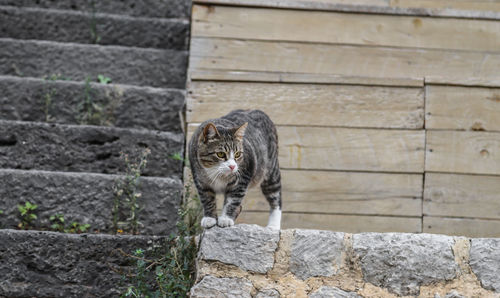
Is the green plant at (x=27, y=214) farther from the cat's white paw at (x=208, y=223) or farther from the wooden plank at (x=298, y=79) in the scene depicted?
the wooden plank at (x=298, y=79)

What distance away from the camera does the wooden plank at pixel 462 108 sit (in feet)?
12.3

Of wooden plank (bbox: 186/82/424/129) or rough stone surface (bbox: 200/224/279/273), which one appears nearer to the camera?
rough stone surface (bbox: 200/224/279/273)

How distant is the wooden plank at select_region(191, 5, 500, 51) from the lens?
156 inches

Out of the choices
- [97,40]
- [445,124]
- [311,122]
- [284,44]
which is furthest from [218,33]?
[445,124]

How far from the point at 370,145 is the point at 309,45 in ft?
2.47

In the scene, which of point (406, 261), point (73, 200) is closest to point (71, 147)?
point (73, 200)

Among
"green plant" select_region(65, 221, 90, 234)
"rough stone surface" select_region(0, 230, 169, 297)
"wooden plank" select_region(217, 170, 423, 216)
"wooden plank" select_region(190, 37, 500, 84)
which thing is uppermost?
"wooden plank" select_region(190, 37, 500, 84)

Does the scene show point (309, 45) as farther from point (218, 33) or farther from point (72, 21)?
point (72, 21)

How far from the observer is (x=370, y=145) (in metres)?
3.75

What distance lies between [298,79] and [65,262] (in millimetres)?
1728

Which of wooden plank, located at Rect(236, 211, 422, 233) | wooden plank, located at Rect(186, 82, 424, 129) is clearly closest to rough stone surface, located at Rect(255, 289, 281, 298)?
wooden plank, located at Rect(236, 211, 422, 233)

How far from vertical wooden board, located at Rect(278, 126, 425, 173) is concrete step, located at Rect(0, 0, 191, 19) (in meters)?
1.76

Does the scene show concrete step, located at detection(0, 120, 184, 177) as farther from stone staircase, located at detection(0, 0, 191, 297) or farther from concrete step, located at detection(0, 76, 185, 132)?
concrete step, located at detection(0, 76, 185, 132)

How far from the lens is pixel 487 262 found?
2549mm
